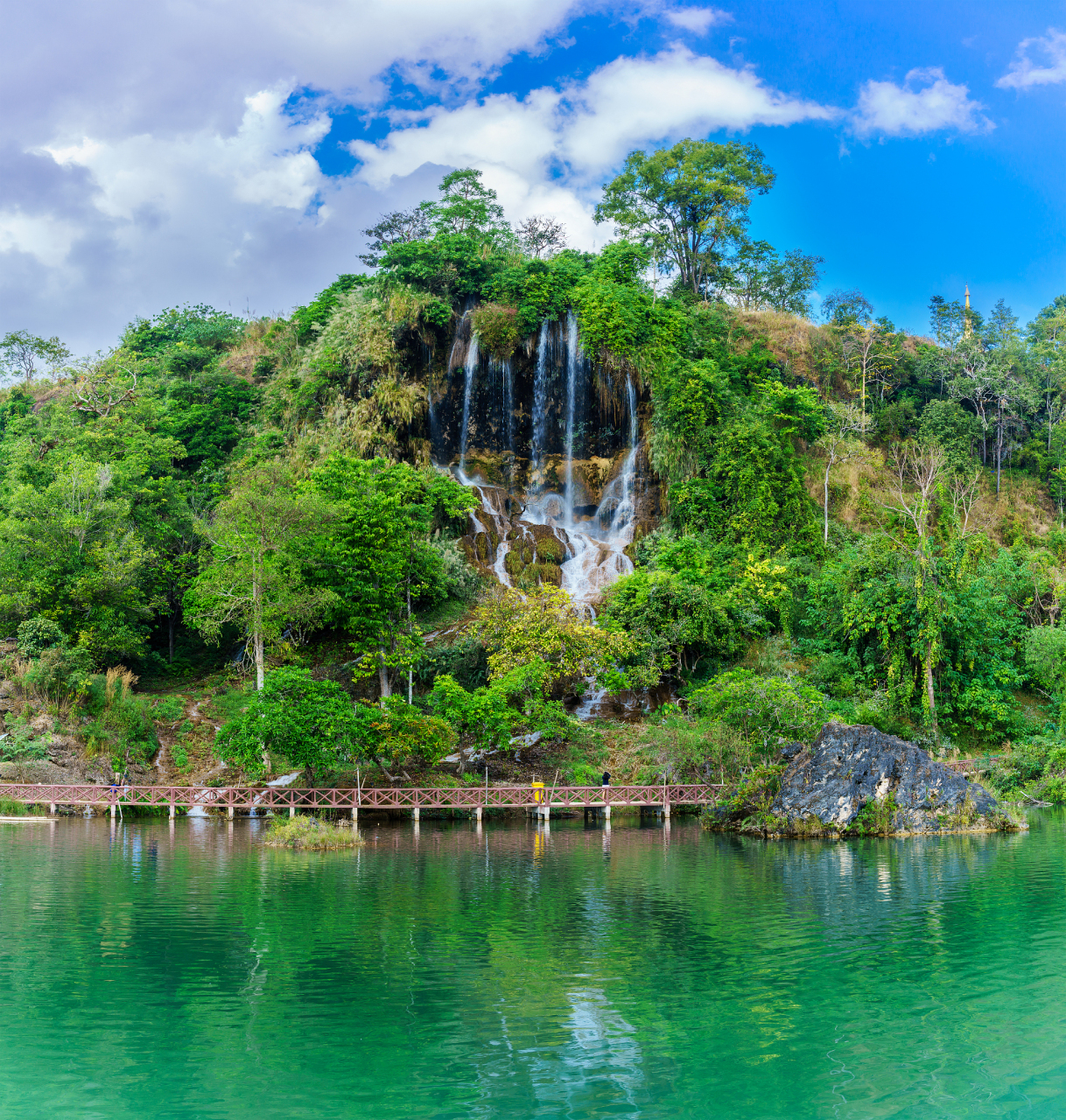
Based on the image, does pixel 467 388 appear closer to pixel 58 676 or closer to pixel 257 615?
pixel 257 615

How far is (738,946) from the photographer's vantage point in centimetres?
1588

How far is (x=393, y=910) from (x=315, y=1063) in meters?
7.70

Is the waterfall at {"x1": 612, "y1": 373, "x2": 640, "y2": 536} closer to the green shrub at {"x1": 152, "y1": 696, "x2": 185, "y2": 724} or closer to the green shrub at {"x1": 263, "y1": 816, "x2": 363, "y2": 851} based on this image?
the green shrub at {"x1": 152, "y1": 696, "x2": 185, "y2": 724}

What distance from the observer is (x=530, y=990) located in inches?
530

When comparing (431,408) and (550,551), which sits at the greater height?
(431,408)

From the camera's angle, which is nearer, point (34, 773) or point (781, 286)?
point (34, 773)

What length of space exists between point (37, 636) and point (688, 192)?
154ft

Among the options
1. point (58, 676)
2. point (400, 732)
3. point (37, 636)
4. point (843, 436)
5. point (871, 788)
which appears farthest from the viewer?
point (843, 436)

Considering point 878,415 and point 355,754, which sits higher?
point 878,415

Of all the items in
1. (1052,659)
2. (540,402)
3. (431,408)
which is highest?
(540,402)

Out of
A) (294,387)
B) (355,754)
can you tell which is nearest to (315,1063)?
(355,754)

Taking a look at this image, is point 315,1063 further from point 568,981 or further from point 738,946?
point 738,946

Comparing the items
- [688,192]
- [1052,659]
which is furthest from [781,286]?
[1052,659]

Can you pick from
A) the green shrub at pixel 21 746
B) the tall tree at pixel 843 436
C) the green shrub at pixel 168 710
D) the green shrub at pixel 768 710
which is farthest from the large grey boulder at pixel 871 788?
the tall tree at pixel 843 436
